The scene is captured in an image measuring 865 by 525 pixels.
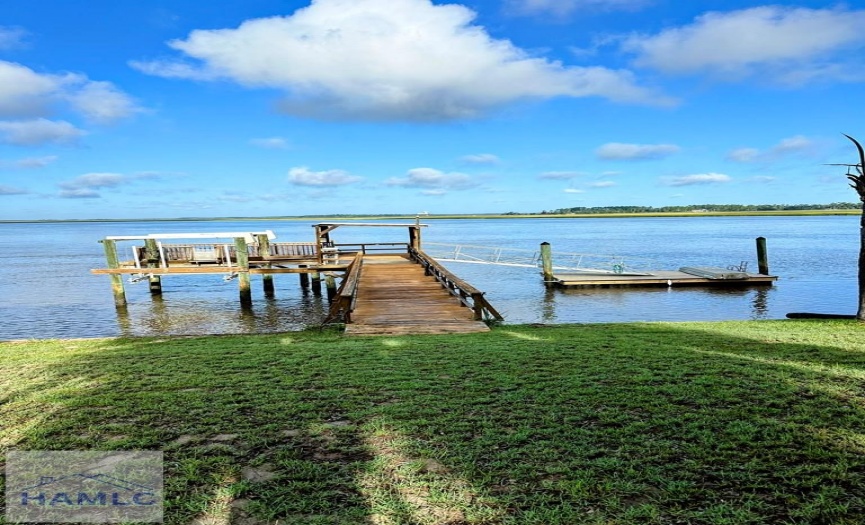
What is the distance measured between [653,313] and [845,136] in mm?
9088

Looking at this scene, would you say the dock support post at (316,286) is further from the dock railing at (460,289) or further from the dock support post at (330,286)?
the dock railing at (460,289)

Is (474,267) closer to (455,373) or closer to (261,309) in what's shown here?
(261,309)

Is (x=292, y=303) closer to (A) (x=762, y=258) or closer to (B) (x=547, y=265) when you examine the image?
(B) (x=547, y=265)


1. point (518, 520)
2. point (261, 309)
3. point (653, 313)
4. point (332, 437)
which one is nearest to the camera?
point (518, 520)

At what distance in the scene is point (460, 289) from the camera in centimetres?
1162

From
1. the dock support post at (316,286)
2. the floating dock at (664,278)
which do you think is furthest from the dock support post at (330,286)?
the floating dock at (664,278)

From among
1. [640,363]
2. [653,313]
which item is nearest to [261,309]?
[653,313]

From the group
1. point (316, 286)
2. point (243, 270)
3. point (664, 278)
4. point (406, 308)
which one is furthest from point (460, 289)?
point (664, 278)

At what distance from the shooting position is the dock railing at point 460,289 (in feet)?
33.4

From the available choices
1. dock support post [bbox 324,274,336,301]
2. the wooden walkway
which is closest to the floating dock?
the wooden walkway

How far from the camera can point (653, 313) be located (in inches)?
717

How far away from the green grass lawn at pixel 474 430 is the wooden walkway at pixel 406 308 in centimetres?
249

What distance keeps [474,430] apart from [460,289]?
7.80 m

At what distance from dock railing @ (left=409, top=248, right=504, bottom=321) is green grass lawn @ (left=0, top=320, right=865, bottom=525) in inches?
131
